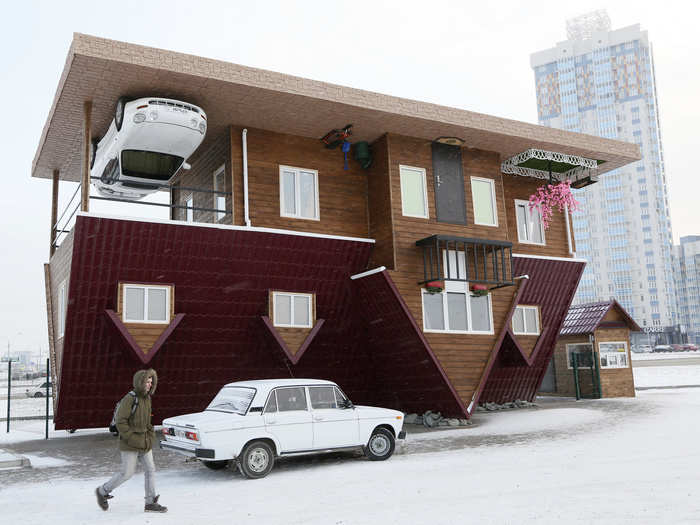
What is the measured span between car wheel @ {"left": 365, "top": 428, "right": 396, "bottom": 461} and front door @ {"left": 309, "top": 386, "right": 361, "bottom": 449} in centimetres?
32

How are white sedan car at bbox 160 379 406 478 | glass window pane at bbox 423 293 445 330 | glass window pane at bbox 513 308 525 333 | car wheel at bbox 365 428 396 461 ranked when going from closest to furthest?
white sedan car at bbox 160 379 406 478 → car wheel at bbox 365 428 396 461 → glass window pane at bbox 423 293 445 330 → glass window pane at bbox 513 308 525 333

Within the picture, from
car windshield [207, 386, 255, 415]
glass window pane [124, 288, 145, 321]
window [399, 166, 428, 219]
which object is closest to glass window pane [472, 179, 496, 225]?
window [399, 166, 428, 219]

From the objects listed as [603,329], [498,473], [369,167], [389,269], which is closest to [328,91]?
[369,167]

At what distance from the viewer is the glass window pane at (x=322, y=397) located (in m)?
11.6

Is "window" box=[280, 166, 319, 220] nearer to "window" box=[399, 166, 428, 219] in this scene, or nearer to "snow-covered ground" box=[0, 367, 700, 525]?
"window" box=[399, 166, 428, 219]

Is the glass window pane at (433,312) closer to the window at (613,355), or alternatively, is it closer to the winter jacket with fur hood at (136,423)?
the winter jacket with fur hood at (136,423)

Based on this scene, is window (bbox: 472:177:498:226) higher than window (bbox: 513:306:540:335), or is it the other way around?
window (bbox: 472:177:498:226)

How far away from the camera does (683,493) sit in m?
8.30

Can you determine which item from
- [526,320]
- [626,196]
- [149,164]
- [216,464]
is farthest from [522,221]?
[626,196]

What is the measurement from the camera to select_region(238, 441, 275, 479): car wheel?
10492mm

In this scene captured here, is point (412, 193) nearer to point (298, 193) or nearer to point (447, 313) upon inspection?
point (298, 193)

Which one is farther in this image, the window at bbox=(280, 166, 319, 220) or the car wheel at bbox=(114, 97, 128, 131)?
the window at bbox=(280, 166, 319, 220)

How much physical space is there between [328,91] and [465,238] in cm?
503

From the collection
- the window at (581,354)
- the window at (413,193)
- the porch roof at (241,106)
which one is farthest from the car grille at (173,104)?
the window at (581,354)
